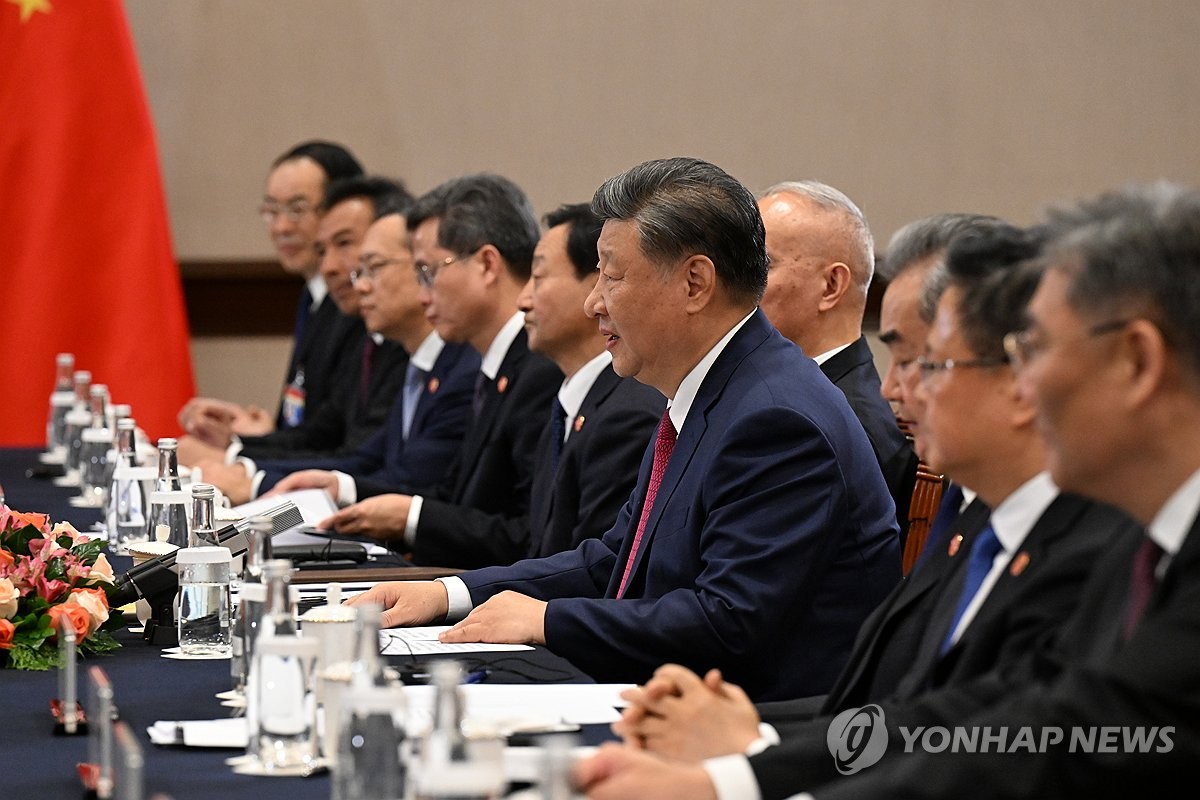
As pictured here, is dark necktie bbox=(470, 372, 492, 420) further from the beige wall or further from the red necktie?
the beige wall

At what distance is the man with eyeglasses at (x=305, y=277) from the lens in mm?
6949

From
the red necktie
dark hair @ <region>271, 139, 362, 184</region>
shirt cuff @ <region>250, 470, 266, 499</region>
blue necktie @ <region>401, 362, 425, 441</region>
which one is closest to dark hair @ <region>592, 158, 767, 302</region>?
the red necktie

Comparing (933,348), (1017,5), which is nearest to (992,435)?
(933,348)

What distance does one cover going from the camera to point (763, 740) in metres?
2.05

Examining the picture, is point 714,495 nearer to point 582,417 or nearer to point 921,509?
point 921,509

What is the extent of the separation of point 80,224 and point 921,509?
4635 mm

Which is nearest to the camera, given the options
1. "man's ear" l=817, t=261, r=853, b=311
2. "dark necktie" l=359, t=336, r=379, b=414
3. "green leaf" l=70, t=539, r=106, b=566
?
"green leaf" l=70, t=539, r=106, b=566

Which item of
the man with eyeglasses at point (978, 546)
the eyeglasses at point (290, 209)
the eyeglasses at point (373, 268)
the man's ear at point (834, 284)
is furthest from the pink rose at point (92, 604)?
the eyeglasses at point (290, 209)

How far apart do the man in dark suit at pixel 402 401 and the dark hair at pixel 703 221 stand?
A: 6.86 ft

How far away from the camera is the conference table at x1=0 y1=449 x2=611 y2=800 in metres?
1.89

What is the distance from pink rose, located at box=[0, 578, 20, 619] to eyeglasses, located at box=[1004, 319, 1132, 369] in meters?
1.54

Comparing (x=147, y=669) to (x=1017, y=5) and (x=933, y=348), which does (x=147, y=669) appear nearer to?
(x=933, y=348)

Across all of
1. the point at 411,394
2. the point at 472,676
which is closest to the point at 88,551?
the point at 472,676

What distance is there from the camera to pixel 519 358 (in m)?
4.78
